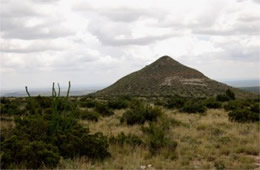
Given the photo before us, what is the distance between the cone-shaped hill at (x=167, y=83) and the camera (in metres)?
59.6

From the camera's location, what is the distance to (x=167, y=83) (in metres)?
67.1

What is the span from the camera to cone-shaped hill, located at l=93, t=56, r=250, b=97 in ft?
196

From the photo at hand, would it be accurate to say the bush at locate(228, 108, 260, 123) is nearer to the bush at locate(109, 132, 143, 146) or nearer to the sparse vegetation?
the sparse vegetation

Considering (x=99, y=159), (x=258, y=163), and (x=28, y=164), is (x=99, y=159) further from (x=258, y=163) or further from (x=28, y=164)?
(x=258, y=163)

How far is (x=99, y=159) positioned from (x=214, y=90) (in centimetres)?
5668

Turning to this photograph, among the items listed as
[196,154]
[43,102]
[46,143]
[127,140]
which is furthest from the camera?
[43,102]

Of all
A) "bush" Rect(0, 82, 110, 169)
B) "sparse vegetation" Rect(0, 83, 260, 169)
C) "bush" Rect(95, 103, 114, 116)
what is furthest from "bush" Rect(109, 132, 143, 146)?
"bush" Rect(95, 103, 114, 116)

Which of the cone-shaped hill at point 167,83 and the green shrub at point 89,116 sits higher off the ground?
the cone-shaped hill at point 167,83

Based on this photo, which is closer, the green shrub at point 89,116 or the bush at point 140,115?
the bush at point 140,115

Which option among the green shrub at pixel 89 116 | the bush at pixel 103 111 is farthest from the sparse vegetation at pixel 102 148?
the bush at pixel 103 111

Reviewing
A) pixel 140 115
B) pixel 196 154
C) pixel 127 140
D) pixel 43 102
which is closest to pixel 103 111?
pixel 43 102

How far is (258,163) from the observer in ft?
21.8

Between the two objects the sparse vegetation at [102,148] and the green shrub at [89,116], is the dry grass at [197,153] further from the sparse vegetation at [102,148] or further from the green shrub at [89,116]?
the green shrub at [89,116]

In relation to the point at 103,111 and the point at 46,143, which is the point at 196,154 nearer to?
the point at 46,143
